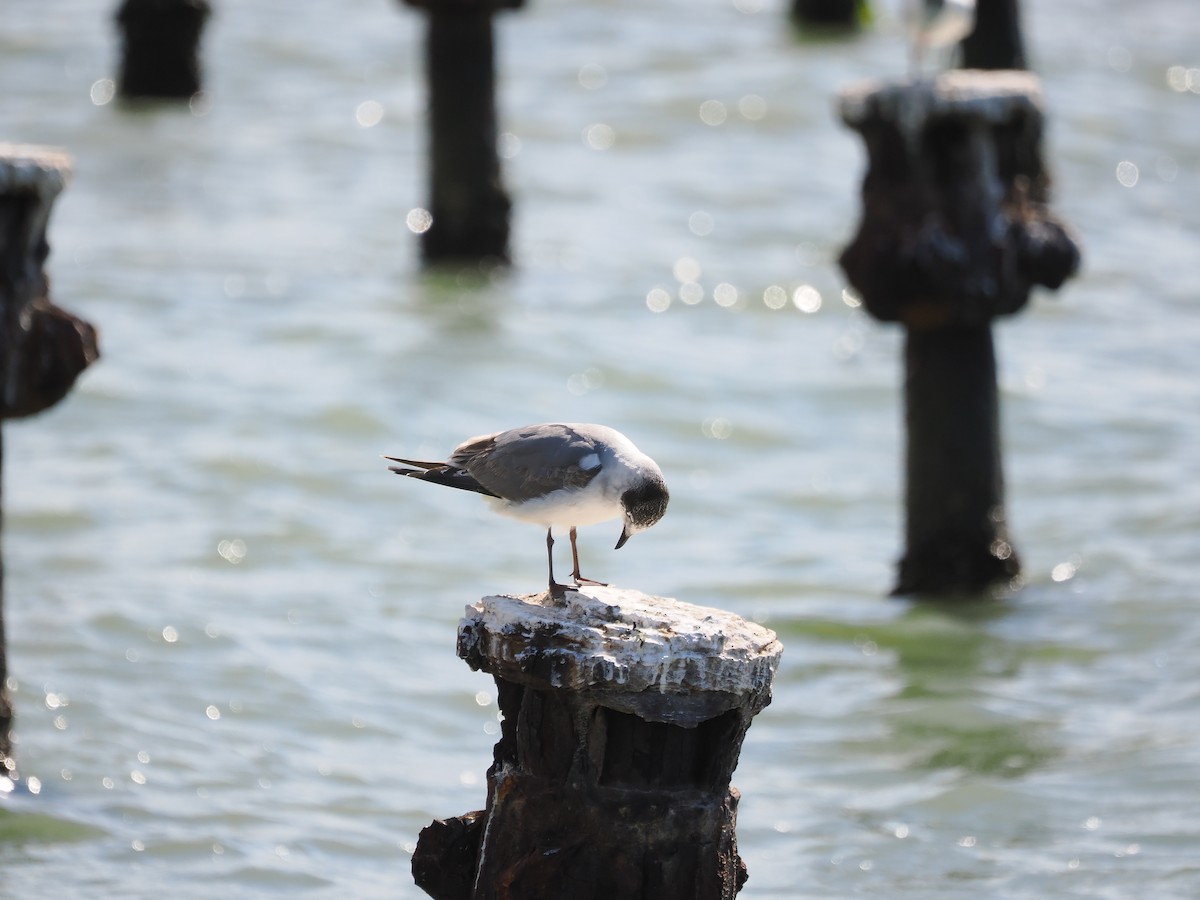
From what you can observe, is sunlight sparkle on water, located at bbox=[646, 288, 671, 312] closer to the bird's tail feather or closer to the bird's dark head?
the bird's tail feather

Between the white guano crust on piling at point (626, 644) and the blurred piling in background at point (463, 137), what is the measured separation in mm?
7655

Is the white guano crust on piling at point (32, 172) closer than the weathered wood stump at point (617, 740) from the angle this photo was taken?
No

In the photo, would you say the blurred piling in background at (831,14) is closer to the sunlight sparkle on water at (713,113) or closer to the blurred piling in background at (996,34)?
the sunlight sparkle on water at (713,113)

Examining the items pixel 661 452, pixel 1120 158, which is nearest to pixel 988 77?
pixel 661 452

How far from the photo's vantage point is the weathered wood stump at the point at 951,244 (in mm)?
6809

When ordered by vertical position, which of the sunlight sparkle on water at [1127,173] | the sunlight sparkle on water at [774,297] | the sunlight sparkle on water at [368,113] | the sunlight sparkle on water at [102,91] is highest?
the sunlight sparkle on water at [102,91]

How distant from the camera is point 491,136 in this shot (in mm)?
11320

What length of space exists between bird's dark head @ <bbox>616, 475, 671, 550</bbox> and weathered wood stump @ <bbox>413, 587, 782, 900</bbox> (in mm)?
170

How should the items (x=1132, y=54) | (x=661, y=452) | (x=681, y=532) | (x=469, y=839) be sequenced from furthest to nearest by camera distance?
(x=1132, y=54), (x=661, y=452), (x=681, y=532), (x=469, y=839)

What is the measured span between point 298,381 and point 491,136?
2011 mm

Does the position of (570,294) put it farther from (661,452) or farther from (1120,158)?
(1120,158)

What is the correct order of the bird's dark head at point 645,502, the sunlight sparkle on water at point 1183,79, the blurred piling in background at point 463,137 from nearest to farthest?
the bird's dark head at point 645,502, the blurred piling in background at point 463,137, the sunlight sparkle on water at point 1183,79

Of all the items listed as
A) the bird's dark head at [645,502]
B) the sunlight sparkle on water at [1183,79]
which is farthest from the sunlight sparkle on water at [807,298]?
the bird's dark head at [645,502]

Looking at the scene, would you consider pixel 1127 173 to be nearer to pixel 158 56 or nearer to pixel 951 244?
pixel 158 56
